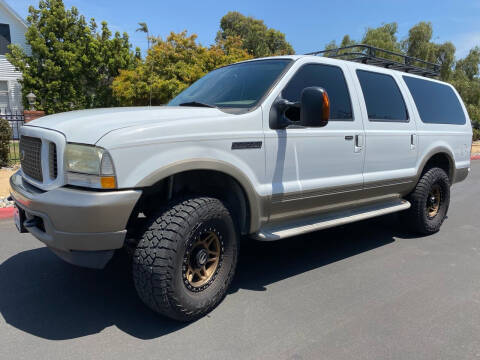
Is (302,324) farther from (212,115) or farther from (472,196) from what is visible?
(472,196)

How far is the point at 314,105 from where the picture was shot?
2.85 m

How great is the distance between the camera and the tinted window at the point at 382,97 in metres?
4.03

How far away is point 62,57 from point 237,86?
19390 millimetres

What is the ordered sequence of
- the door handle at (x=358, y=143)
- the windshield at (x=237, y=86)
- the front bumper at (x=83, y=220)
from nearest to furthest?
the front bumper at (x=83, y=220), the windshield at (x=237, y=86), the door handle at (x=358, y=143)

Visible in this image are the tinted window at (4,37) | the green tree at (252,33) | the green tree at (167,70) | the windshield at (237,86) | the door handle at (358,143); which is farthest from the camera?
the green tree at (252,33)

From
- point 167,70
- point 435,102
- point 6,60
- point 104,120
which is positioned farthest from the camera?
point 6,60

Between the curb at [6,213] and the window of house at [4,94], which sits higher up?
the window of house at [4,94]

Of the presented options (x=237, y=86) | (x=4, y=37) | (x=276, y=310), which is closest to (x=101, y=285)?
(x=276, y=310)

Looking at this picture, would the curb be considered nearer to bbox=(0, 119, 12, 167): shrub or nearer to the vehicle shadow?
the vehicle shadow

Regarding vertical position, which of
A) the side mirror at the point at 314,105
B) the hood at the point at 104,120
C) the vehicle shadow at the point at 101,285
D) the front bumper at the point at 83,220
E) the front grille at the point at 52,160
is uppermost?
the side mirror at the point at 314,105

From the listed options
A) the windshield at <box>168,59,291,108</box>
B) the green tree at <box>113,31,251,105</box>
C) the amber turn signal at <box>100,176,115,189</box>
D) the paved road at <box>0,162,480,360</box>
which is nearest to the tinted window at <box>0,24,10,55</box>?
the green tree at <box>113,31,251,105</box>

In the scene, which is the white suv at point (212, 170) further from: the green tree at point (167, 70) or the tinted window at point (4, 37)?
the tinted window at point (4, 37)

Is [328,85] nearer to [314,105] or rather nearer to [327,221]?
[314,105]

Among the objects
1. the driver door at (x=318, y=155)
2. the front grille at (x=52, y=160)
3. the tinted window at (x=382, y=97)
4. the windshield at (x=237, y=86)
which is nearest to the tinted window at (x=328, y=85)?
the driver door at (x=318, y=155)
